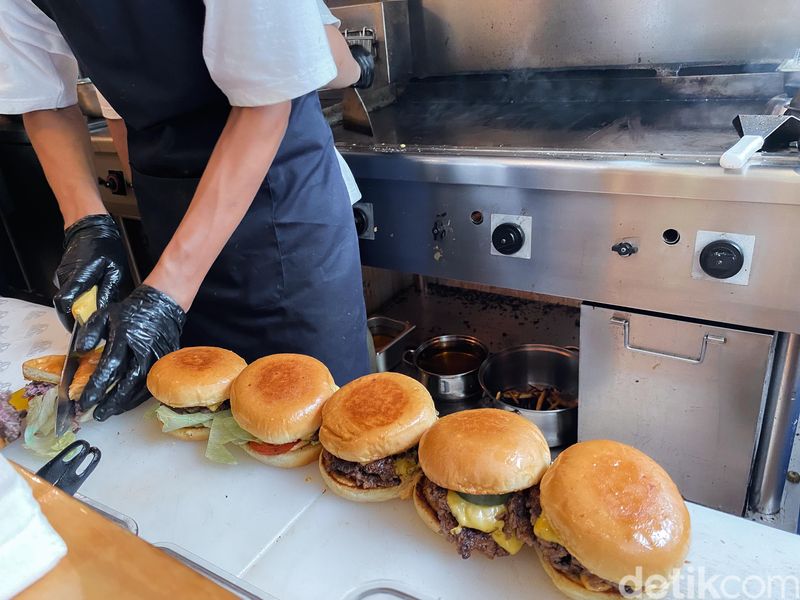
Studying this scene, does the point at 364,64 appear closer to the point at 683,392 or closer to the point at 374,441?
the point at 683,392

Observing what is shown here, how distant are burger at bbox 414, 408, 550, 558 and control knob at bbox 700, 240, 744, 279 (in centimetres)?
85

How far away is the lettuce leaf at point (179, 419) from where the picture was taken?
3.05 feet

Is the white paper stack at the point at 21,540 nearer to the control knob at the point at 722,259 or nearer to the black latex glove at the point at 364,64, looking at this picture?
the control knob at the point at 722,259

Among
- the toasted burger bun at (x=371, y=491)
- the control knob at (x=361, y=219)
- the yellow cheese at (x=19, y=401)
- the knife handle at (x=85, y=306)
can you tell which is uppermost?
the knife handle at (x=85, y=306)

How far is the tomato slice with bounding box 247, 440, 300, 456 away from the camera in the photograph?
875 millimetres

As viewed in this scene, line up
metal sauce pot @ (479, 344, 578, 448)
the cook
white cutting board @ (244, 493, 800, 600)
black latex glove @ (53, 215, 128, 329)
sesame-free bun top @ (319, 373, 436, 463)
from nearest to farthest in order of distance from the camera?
1. white cutting board @ (244, 493, 800, 600)
2. sesame-free bun top @ (319, 373, 436, 463)
3. the cook
4. black latex glove @ (53, 215, 128, 329)
5. metal sauce pot @ (479, 344, 578, 448)

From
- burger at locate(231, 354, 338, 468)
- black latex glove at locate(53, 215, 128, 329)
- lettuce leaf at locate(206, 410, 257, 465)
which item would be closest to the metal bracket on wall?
burger at locate(231, 354, 338, 468)

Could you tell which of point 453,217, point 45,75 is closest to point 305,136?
point 453,217

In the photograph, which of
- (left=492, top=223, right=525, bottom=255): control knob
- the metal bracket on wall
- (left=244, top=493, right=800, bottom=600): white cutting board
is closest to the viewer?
(left=244, top=493, right=800, bottom=600): white cutting board

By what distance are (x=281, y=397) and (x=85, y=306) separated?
0.47m

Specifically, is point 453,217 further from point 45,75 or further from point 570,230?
point 45,75

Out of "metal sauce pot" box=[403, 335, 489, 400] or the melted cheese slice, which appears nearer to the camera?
the melted cheese slice

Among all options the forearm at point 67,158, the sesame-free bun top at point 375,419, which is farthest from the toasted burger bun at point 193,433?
the forearm at point 67,158

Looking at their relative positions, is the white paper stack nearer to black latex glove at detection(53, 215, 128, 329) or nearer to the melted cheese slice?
the melted cheese slice
